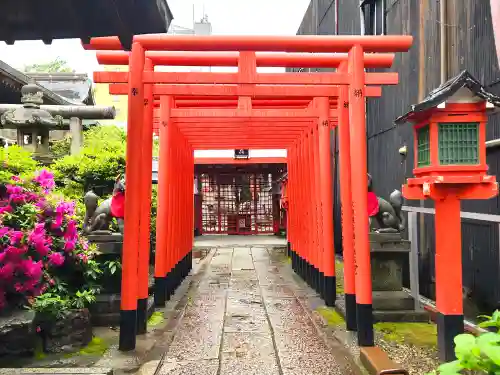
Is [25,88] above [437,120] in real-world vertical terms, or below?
above

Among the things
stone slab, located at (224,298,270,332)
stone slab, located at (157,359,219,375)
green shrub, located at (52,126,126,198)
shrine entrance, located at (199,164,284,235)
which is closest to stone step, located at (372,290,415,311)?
stone slab, located at (224,298,270,332)

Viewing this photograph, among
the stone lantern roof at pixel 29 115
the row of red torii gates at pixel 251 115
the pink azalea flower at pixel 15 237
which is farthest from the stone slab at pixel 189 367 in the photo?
the stone lantern roof at pixel 29 115

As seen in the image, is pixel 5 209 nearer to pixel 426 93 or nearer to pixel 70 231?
pixel 70 231

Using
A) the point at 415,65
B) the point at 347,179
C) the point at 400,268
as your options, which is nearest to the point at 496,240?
the point at 400,268

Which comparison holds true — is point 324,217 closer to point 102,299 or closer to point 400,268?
point 400,268

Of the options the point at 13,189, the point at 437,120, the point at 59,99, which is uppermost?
the point at 59,99

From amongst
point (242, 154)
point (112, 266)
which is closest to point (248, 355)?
point (112, 266)

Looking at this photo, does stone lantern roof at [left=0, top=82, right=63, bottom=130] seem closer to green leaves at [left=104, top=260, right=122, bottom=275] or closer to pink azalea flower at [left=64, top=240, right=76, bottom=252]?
green leaves at [left=104, top=260, right=122, bottom=275]

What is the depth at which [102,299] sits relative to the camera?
590cm

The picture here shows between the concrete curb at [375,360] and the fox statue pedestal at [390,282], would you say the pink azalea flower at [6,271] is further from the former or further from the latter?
the fox statue pedestal at [390,282]

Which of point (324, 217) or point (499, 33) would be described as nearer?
point (499, 33)

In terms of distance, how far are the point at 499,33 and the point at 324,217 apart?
3894mm

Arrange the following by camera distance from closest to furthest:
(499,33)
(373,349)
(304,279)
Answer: (499,33) < (373,349) < (304,279)

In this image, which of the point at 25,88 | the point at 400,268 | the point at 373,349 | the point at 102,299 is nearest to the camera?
the point at 373,349
